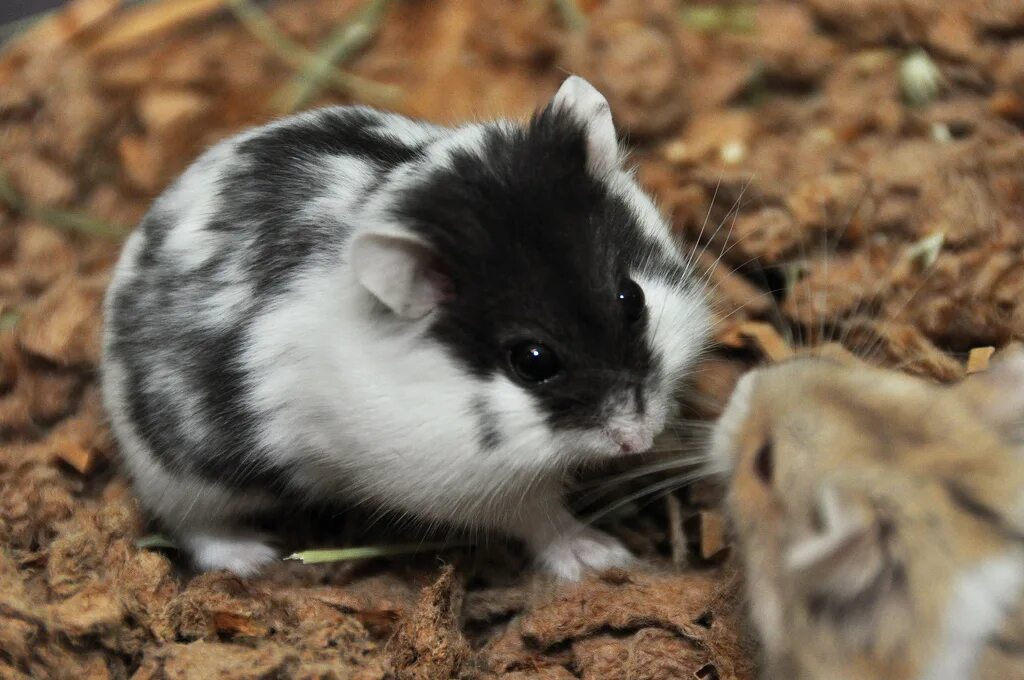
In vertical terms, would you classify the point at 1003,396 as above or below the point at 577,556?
above

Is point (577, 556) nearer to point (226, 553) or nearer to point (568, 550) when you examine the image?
point (568, 550)

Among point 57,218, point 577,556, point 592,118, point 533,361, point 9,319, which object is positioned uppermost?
point 592,118

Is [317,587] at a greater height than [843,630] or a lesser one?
lesser

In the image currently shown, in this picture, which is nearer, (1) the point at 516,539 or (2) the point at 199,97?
(1) the point at 516,539

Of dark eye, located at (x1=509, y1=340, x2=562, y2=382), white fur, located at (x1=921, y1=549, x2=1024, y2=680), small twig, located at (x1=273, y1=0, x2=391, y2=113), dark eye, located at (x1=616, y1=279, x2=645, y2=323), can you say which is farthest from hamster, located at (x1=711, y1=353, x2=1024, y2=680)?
small twig, located at (x1=273, y1=0, x2=391, y2=113)

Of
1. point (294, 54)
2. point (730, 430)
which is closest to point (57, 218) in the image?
point (294, 54)

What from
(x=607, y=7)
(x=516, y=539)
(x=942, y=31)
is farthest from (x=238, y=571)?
(x=942, y=31)

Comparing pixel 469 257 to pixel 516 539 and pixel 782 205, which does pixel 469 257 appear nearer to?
pixel 516 539

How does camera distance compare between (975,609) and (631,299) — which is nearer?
(975,609)
